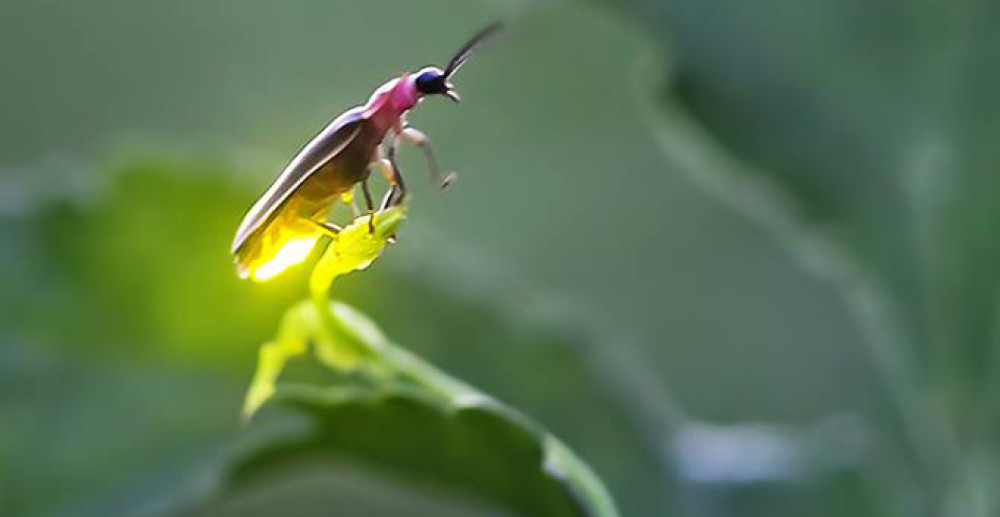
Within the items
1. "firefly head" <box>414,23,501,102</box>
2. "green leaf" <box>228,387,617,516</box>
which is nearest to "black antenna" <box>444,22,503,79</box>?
"firefly head" <box>414,23,501,102</box>

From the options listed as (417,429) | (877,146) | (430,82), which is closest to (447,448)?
(417,429)

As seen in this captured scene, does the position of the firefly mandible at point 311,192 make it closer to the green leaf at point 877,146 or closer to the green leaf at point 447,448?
the green leaf at point 447,448

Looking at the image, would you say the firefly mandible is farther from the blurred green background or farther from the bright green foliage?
the blurred green background

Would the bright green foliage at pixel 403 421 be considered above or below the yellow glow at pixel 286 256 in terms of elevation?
below

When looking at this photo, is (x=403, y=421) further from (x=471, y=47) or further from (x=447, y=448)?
(x=471, y=47)

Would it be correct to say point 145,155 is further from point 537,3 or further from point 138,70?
point 138,70

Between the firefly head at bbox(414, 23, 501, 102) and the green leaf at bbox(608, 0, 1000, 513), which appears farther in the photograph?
the green leaf at bbox(608, 0, 1000, 513)

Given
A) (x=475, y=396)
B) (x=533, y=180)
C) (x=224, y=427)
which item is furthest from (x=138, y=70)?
(x=475, y=396)

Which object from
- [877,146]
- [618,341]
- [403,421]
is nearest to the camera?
[403,421]

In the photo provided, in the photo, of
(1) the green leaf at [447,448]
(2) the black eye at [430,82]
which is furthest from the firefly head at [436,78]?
(1) the green leaf at [447,448]
